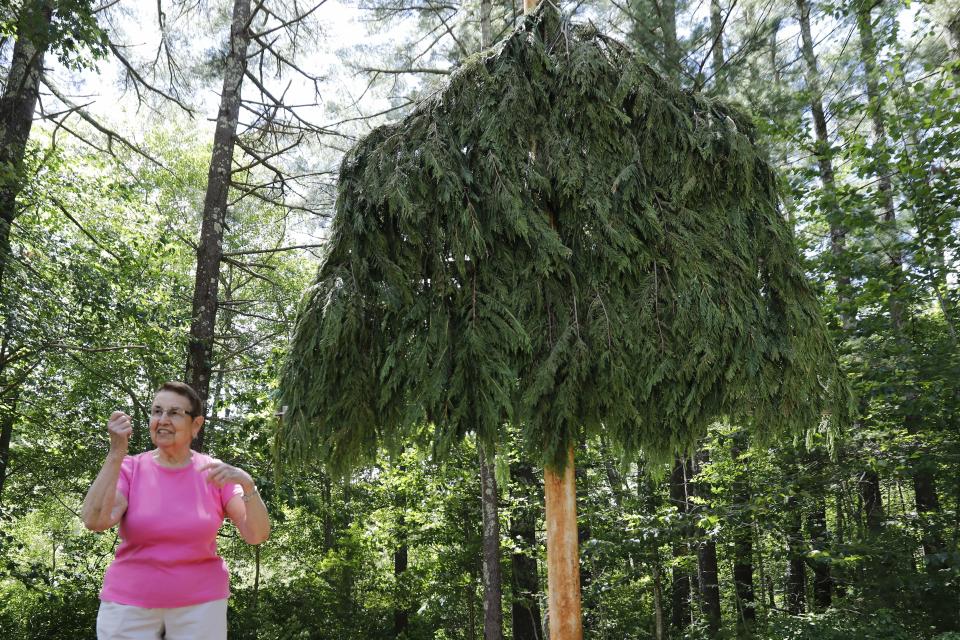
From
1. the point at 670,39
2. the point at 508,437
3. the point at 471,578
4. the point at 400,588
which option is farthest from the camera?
the point at 400,588

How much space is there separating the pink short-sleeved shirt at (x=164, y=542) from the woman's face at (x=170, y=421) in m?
0.09

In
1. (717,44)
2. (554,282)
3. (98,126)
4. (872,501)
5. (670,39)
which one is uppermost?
(717,44)

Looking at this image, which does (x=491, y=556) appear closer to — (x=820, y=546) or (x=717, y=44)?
(x=820, y=546)

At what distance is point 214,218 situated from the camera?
20.5 ft

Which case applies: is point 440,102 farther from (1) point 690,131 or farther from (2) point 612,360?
(2) point 612,360

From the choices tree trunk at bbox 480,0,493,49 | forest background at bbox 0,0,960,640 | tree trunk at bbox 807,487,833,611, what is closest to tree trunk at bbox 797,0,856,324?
forest background at bbox 0,0,960,640

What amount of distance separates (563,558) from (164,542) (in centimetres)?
196

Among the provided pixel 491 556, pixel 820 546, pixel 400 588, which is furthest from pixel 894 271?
pixel 400 588

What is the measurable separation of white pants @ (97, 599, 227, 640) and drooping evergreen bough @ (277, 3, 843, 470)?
1108mm

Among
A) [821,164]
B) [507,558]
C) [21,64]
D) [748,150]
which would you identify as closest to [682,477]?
[507,558]

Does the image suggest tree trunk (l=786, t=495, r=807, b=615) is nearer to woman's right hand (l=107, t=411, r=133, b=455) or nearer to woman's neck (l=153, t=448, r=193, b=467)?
woman's neck (l=153, t=448, r=193, b=467)

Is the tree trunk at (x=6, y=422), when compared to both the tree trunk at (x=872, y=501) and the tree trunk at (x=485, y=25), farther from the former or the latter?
the tree trunk at (x=872, y=501)

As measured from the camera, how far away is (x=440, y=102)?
3.51 metres

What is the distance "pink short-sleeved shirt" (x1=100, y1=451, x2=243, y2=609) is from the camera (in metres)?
2.01
